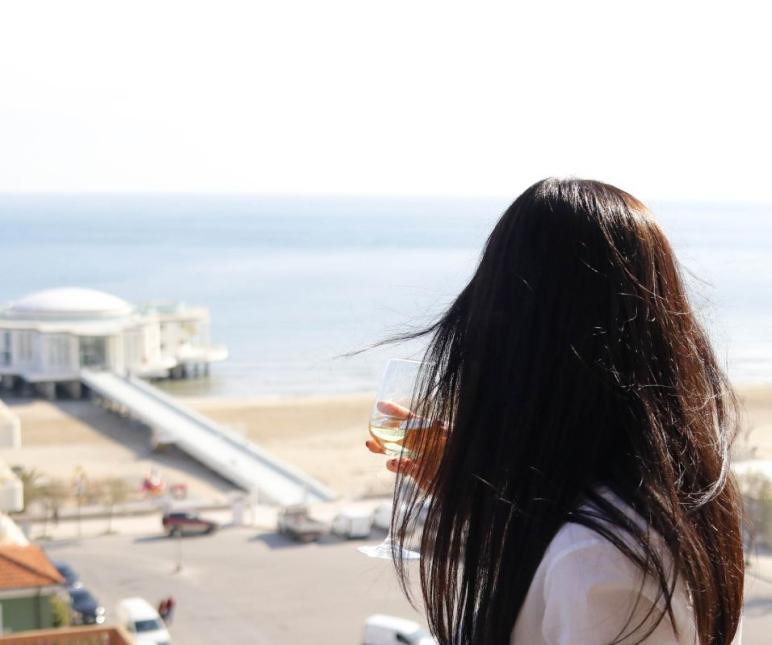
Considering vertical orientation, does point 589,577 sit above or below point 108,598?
above

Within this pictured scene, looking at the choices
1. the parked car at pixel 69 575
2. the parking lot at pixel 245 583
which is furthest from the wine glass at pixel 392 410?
the parked car at pixel 69 575

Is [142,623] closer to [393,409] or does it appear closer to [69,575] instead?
[69,575]

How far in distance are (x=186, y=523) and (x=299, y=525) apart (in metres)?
1.32

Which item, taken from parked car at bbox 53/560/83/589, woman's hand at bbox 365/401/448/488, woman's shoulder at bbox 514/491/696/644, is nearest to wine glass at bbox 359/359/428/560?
woman's hand at bbox 365/401/448/488

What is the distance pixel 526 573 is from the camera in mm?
1009

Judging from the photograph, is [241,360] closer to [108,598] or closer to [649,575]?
[108,598]

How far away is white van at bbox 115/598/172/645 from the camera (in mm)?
10203

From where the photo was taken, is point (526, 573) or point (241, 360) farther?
point (241, 360)

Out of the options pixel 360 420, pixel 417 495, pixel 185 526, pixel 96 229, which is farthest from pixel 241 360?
pixel 96 229

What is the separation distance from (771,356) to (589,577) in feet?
134

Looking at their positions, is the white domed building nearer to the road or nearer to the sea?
the sea

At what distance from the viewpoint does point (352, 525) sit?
48.1 ft

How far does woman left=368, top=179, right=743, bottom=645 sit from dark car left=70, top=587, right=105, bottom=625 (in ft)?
33.8

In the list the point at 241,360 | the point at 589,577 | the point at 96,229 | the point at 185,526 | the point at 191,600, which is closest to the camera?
the point at 589,577
